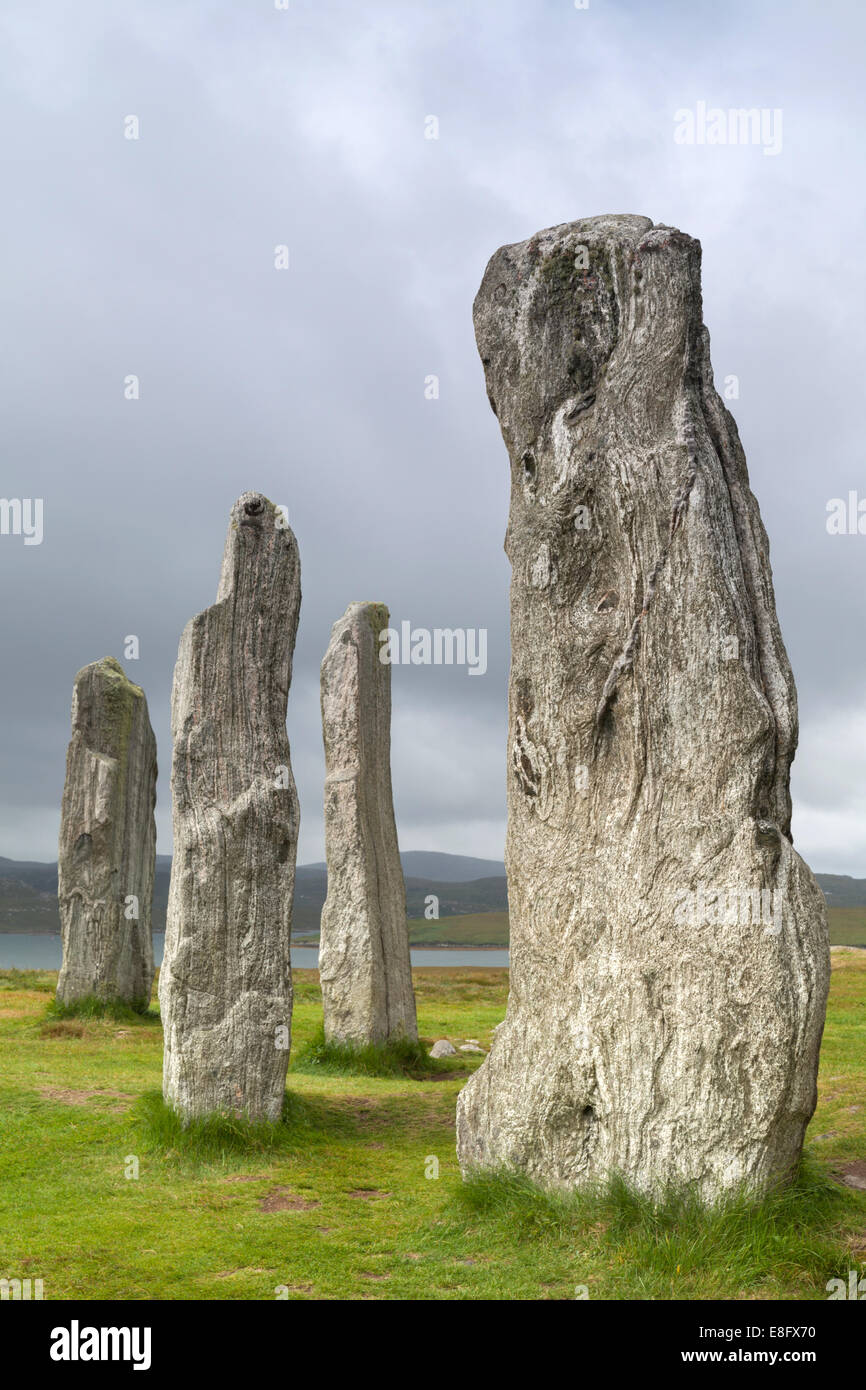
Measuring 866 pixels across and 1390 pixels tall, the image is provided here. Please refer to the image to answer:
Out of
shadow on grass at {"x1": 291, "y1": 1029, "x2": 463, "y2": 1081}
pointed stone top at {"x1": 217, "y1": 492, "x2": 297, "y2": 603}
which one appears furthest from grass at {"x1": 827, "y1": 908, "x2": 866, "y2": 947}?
pointed stone top at {"x1": 217, "y1": 492, "x2": 297, "y2": 603}

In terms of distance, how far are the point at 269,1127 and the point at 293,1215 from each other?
1639mm

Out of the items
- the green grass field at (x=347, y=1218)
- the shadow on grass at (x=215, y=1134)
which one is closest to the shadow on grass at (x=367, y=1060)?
the green grass field at (x=347, y=1218)

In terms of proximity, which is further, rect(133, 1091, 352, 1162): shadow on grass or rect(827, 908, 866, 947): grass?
rect(827, 908, 866, 947): grass

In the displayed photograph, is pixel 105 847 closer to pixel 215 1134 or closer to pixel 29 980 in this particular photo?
pixel 215 1134

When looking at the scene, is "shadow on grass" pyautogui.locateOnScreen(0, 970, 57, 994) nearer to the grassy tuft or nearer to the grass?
the grassy tuft

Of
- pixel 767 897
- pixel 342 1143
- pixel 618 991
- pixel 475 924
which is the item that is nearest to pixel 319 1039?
pixel 342 1143

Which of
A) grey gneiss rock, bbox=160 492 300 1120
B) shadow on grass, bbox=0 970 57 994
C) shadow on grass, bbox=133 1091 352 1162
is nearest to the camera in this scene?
shadow on grass, bbox=133 1091 352 1162

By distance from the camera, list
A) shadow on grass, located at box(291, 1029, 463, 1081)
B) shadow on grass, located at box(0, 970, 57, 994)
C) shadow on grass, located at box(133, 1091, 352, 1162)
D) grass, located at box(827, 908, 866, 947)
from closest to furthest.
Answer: shadow on grass, located at box(133, 1091, 352, 1162)
shadow on grass, located at box(291, 1029, 463, 1081)
shadow on grass, located at box(0, 970, 57, 994)
grass, located at box(827, 908, 866, 947)

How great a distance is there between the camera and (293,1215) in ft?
24.8

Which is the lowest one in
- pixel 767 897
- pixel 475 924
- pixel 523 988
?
pixel 475 924

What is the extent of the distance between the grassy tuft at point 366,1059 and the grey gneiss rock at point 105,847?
5069 mm

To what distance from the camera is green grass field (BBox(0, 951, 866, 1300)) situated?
20.2ft

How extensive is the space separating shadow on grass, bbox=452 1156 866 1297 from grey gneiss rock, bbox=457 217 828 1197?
15 centimetres

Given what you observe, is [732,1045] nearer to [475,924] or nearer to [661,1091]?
[661,1091]
